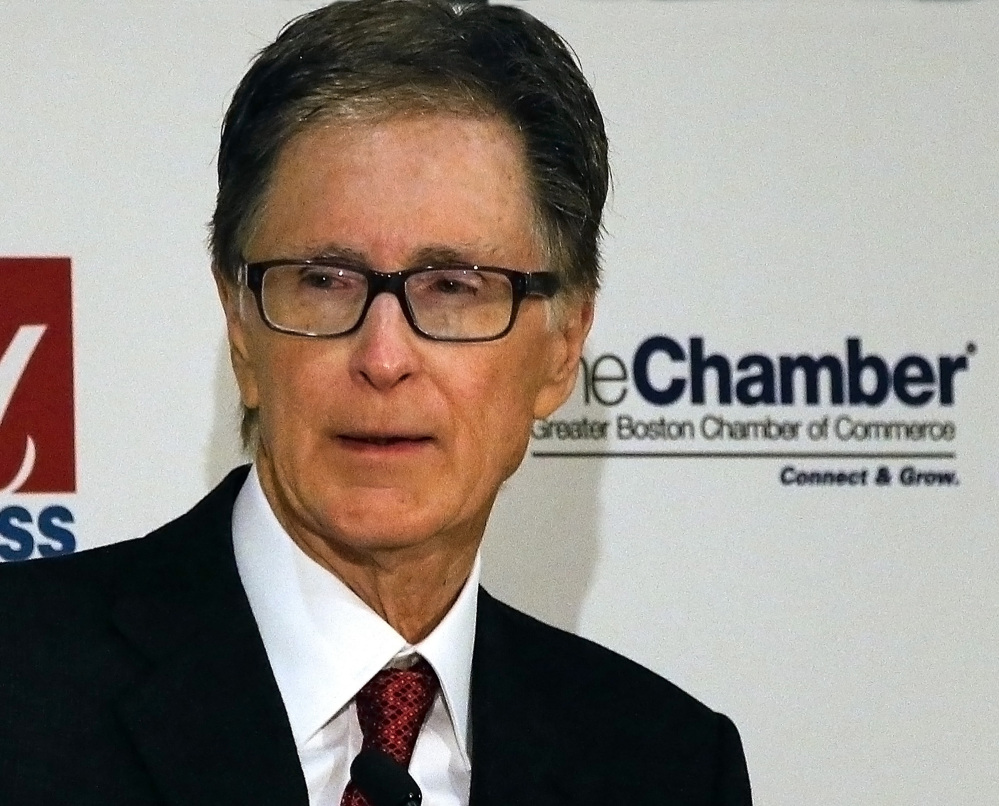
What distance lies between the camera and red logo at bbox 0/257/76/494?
2568 mm

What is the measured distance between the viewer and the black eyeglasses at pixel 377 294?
6.16 ft

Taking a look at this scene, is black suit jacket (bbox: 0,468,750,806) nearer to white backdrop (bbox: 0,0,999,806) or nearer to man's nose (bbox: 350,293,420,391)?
man's nose (bbox: 350,293,420,391)

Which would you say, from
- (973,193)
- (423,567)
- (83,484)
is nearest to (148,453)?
(83,484)

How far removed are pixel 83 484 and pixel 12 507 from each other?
0.11 metres

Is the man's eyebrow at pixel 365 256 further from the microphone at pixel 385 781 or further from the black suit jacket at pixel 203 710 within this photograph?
the microphone at pixel 385 781

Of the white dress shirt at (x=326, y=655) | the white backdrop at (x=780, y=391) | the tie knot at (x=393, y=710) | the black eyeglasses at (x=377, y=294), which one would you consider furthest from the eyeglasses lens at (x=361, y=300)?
the white backdrop at (x=780, y=391)

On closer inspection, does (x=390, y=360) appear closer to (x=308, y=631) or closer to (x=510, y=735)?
(x=308, y=631)

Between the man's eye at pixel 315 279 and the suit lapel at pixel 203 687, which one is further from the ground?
the man's eye at pixel 315 279

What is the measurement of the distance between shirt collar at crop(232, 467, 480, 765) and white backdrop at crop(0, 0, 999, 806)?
677 millimetres

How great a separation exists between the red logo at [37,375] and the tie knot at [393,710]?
0.83 metres

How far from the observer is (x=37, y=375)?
8.48ft

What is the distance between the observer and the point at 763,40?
289 cm

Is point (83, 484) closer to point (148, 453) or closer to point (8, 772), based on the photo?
point (148, 453)

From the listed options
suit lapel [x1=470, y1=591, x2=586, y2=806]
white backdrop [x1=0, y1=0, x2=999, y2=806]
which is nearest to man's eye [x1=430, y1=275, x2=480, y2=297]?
suit lapel [x1=470, y1=591, x2=586, y2=806]
